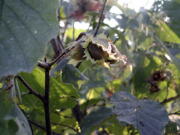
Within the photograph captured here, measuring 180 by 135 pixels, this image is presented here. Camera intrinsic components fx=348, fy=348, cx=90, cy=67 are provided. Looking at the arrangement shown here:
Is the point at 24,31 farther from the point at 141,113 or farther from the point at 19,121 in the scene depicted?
the point at 141,113

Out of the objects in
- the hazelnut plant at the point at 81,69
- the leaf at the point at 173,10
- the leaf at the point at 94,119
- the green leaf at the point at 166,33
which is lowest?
the leaf at the point at 94,119

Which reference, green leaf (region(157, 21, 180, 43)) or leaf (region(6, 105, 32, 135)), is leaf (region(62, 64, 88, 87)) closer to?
leaf (region(6, 105, 32, 135))

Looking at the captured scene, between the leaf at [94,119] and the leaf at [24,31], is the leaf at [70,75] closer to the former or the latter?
the leaf at [94,119]

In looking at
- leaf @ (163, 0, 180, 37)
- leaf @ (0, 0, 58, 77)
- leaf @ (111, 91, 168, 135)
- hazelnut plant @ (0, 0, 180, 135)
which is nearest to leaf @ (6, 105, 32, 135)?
hazelnut plant @ (0, 0, 180, 135)

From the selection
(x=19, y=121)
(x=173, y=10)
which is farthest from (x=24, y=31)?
(x=173, y=10)

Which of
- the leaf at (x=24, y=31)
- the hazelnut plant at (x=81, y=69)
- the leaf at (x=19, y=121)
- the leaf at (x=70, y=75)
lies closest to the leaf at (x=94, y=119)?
the hazelnut plant at (x=81, y=69)

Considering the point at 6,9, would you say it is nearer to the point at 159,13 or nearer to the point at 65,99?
the point at 65,99

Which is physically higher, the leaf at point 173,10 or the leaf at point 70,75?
the leaf at point 173,10

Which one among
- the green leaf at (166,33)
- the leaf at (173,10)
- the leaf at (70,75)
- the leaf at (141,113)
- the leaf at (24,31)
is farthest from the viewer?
the green leaf at (166,33)
